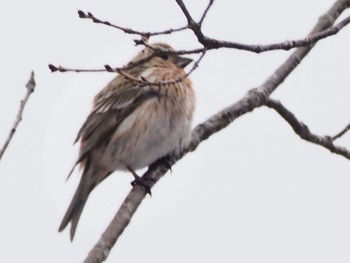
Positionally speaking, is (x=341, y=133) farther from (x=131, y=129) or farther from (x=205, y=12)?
(x=205, y=12)

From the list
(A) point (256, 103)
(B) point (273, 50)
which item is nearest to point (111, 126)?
(A) point (256, 103)

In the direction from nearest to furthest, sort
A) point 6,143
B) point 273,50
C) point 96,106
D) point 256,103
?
point 6,143, point 273,50, point 256,103, point 96,106

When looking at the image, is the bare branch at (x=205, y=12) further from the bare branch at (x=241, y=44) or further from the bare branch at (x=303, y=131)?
the bare branch at (x=303, y=131)

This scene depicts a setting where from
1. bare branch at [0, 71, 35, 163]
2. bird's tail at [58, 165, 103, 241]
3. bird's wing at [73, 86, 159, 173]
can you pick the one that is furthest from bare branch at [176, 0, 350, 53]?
bird's tail at [58, 165, 103, 241]

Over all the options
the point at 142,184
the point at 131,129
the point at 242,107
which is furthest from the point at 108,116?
the point at 142,184

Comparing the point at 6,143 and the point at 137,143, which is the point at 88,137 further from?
Answer: the point at 6,143

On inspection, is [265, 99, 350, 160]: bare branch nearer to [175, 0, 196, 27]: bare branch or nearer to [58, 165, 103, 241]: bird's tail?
[58, 165, 103, 241]: bird's tail
